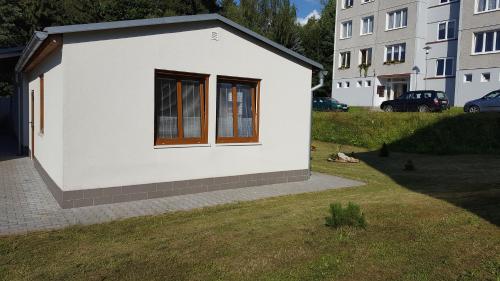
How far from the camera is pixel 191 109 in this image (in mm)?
9719

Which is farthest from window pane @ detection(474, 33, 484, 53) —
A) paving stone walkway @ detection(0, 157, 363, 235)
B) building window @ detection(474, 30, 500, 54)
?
paving stone walkway @ detection(0, 157, 363, 235)

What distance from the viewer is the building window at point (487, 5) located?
32.4 meters

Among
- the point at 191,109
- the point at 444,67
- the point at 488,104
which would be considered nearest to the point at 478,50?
the point at 444,67

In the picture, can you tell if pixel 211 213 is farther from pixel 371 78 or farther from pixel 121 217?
pixel 371 78

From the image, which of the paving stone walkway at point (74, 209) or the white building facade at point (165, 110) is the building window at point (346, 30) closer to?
the white building facade at point (165, 110)

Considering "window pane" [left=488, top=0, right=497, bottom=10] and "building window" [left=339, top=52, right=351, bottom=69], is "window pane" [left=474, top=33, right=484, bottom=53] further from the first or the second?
"building window" [left=339, top=52, right=351, bottom=69]

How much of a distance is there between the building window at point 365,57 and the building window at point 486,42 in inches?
447

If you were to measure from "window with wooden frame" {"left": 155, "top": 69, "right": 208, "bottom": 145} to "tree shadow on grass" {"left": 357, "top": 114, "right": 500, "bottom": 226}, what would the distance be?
551cm

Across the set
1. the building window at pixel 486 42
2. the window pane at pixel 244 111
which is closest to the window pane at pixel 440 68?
the building window at pixel 486 42

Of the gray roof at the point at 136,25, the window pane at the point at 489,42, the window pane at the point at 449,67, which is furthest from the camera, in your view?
the window pane at the point at 449,67

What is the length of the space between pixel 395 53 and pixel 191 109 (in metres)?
36.2

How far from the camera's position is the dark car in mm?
27109

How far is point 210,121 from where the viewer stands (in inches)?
390

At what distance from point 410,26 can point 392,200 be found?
3516cm
